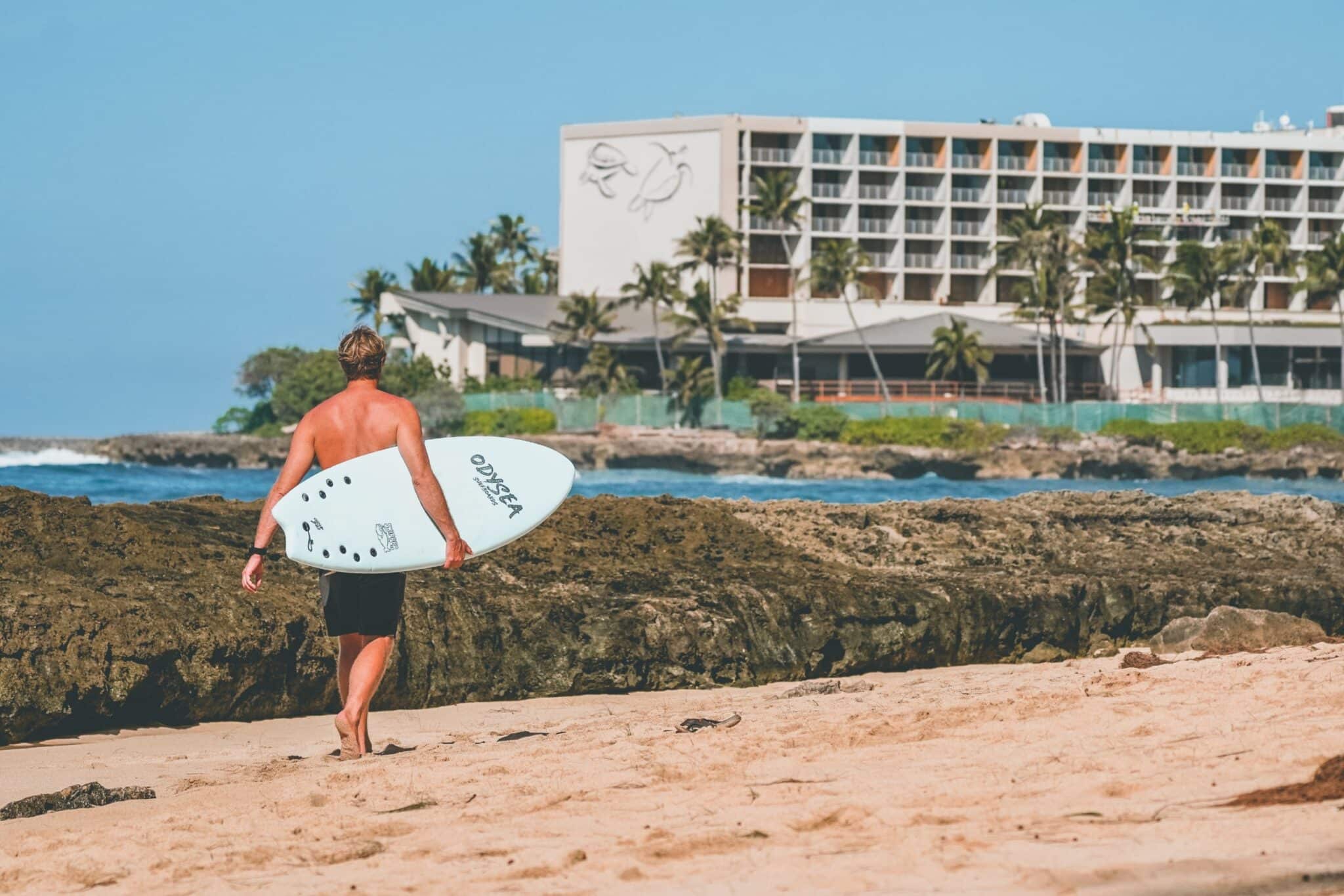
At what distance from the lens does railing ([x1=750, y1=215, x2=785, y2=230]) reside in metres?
87.4

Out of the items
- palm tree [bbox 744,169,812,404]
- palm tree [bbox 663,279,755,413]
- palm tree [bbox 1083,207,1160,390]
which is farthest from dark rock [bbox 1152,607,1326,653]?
palm tree [bbox 1083,207,1160,390]

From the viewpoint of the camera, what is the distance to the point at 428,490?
6.32m

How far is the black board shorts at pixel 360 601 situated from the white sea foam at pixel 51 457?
8558cm

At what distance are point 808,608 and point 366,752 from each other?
3889mm

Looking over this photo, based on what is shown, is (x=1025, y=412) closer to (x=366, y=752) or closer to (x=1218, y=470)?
(x=1218, y=470)

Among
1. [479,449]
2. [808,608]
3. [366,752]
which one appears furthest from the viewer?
[808,608]

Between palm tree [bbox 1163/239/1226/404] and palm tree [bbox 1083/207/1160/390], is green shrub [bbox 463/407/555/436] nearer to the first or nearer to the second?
palm tree [bbox 1083/207/1160/390]

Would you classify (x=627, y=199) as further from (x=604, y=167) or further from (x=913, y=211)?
(x=913, y=211)

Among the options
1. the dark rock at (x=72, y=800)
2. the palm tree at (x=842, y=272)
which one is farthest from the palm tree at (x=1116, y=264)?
the dark rock at (x=72, y=800)

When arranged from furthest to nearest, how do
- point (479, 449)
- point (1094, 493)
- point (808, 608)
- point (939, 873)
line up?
point (1094, 493) < point (808, 608) < point (479, 449) < point (939, 873)

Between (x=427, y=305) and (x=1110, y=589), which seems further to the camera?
(x=427, y=305)

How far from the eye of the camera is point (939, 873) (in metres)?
4.22

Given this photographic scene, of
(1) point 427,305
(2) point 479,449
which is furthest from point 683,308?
(2) point 479,449

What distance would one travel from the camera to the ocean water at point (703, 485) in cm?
4741
